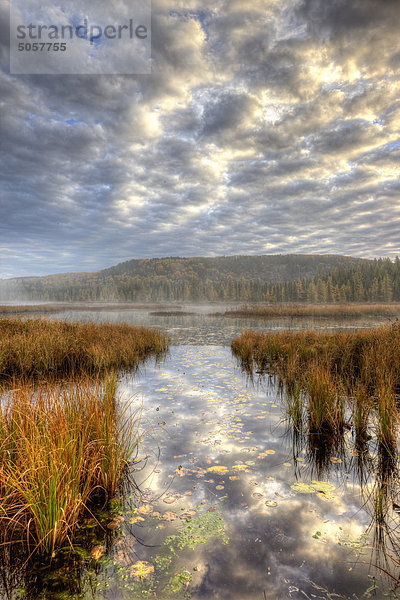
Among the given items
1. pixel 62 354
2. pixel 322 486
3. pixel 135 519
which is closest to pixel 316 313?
pixel 62 354

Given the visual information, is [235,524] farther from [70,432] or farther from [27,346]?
[27,346]

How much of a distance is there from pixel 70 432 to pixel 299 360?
9.20m

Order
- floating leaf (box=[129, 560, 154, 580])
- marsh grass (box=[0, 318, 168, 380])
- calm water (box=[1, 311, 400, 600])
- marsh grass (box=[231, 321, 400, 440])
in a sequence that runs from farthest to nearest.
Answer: marsh grass (box=[0, 318, 168, 380]) < marsh grass (box=[231, 321, 400, 440]) < floating leaf (box=[129, 560, 154, 580]) < calm water (box=[1, 311, 400, 600])

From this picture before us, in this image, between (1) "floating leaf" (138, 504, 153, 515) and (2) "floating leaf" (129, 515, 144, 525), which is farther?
(1) "floating leaf" (138, 504, 153, 515)

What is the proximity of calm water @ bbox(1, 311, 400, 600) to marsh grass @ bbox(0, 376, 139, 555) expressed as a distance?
32cm

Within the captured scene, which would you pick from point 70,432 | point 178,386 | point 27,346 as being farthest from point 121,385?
point 70,432

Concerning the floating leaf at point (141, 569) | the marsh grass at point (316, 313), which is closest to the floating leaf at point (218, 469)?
the floating leaf at point (141, 569)

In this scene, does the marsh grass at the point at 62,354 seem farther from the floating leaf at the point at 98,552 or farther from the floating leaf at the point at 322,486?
the floating leaf at the point at 322,486

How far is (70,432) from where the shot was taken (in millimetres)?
3967

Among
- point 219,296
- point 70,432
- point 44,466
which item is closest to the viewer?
point 44,466

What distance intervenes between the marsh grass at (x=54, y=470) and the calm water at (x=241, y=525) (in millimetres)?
318

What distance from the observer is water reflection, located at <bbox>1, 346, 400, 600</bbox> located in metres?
2.64

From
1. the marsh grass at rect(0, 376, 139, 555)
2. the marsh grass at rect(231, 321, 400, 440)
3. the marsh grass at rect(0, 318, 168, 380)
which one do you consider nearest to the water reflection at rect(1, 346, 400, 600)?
the marsh grass at rect(0, 376, 139, 555)

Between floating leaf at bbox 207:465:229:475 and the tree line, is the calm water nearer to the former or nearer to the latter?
floating leaf at bbox 207:465:229:475
